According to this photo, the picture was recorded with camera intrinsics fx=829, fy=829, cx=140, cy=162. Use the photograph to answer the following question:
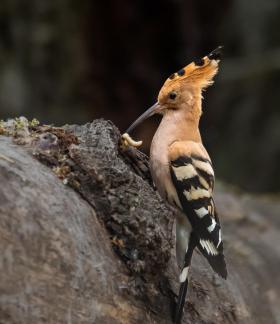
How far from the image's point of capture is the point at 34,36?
10.4 meters

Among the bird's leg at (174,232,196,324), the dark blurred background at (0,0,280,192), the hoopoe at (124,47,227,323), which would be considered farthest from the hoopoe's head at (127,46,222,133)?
the dark blurred background at (0,0,280,192)

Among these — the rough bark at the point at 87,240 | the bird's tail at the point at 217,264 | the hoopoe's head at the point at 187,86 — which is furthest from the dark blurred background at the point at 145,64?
the bird's tail at the point at 217,264

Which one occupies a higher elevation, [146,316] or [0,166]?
[0,166]

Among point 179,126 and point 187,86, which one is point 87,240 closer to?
point 179,126

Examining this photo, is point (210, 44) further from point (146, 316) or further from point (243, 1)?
point (146, 316)

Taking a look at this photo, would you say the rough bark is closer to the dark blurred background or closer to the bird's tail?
the bird's tail

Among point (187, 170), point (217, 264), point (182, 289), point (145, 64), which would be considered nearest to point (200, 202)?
point (187, 170)

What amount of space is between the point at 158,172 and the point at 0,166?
103cm

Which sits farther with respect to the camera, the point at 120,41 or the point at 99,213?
the point at 120,41

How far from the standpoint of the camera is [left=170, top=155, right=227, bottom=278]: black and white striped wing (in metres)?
3.50

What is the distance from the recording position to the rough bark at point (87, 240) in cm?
280

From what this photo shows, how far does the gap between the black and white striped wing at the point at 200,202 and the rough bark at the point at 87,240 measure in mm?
138

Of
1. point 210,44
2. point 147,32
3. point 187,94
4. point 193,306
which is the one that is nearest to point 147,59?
point 147,32

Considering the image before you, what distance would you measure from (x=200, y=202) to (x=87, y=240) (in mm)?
760
